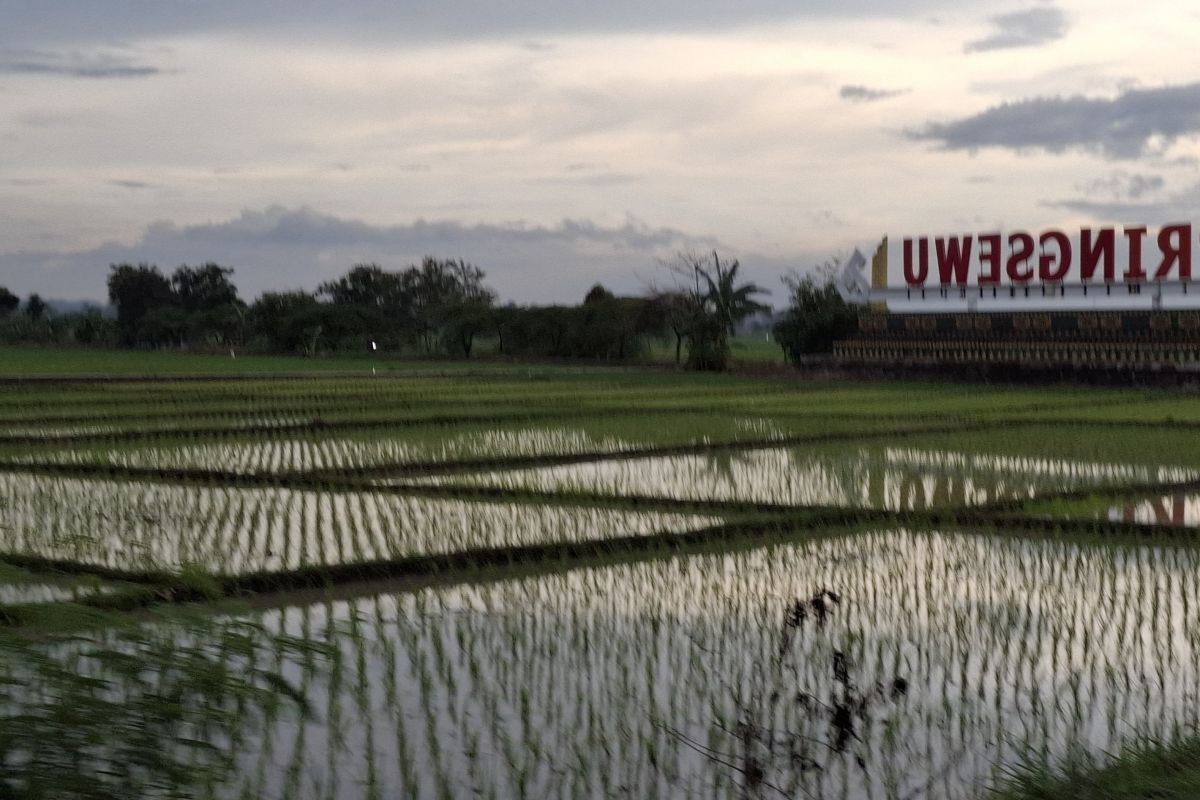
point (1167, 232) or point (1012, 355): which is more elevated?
point (1167, 232)

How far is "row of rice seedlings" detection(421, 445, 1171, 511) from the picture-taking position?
9.62 metres

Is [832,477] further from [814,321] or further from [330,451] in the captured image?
[814,321]

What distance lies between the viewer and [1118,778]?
11.8ft

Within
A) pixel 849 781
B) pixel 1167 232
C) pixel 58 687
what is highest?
pixel 1167 232

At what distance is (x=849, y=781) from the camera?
12.4ft

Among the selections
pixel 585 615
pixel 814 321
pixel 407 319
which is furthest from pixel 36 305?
pixel 585 615

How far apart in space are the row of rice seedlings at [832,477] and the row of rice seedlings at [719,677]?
2.47 metres

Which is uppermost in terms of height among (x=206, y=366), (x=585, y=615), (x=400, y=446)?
(x=206, y=366)

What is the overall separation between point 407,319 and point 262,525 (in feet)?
149

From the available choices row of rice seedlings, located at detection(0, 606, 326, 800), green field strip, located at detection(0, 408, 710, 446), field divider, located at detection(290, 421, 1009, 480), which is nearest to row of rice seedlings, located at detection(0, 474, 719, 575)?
field divider, located at detection(290, 421, 1009, 480)

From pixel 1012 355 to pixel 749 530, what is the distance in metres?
20.2

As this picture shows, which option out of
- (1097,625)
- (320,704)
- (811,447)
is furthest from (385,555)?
(811,447)

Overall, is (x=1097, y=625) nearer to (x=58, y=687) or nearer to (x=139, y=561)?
(x=58, y=687)

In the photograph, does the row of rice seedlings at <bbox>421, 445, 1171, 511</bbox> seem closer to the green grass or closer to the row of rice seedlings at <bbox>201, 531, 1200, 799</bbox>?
the row of rice seedlings at <bbox>201, 531, 1200, 799</bbox>
